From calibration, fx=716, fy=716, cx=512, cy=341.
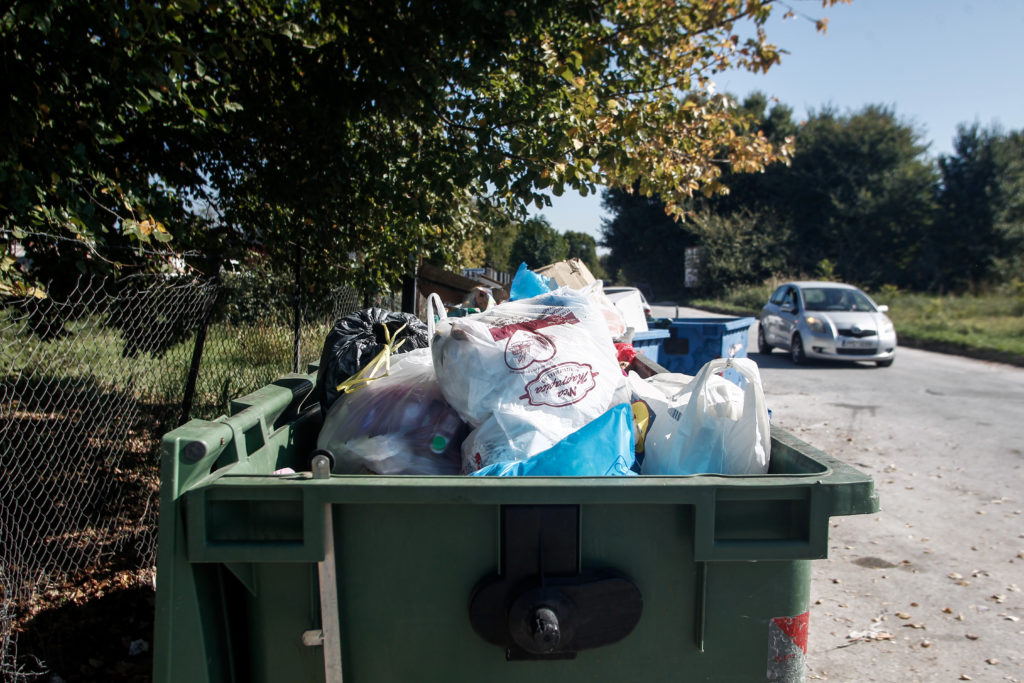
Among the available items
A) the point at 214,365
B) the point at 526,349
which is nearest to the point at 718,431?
the point at 526,349

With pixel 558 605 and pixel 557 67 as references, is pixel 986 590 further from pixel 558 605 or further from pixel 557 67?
pixel 557 67

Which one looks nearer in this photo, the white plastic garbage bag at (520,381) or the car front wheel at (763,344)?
the white plastic garbage bag at (520,381)

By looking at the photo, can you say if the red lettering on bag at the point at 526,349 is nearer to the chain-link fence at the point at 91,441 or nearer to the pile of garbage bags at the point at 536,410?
the pile of garbage bags at the point at 536,410

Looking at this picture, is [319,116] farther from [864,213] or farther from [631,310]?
[864,213]

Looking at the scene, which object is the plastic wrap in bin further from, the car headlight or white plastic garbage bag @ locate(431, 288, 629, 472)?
the car headlight

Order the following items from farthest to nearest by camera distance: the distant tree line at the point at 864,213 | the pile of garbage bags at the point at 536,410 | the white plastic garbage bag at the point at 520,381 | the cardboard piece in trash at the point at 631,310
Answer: the distant tree line at the point at 864,213 < the cardboard piece in trash at the point at 631,310 < the white plastic garbage bag at the point at 520,381 < the pile of garbage bags at the point at 536,410

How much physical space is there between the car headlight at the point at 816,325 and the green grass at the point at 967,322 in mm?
3818

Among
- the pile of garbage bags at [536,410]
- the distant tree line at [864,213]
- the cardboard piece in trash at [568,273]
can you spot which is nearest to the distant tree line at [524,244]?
the cardboard piece in trash at [568,273]

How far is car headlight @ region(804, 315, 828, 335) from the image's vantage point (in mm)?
13047

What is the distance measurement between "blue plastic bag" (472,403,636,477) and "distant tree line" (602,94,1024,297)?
32408mm

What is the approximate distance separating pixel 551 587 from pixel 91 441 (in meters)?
4.07

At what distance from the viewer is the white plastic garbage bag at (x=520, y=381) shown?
7.11ft

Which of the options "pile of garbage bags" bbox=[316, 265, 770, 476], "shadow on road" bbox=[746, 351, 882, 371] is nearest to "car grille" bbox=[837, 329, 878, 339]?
"shadow on road" bbox=[746, 351, 882, 371]

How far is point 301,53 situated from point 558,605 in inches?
197
